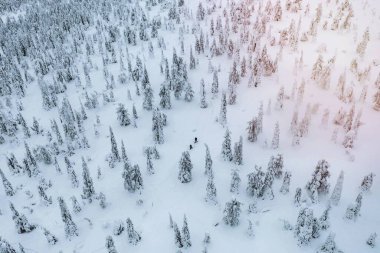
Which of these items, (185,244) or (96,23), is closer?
(185,244)

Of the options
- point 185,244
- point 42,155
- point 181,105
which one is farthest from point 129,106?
point 185,244

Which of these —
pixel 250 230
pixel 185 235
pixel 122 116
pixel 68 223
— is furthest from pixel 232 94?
pixel 68 223

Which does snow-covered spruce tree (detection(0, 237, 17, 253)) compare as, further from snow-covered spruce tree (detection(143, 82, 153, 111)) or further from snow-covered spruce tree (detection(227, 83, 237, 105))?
snow-covered spruce tree (detection(227, 83, 237, 105))

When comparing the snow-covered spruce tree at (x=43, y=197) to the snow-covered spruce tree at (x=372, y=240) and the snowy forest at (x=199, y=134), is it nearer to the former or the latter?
the snowy forest at (x=199, y=134)

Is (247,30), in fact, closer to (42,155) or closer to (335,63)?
(335,63)

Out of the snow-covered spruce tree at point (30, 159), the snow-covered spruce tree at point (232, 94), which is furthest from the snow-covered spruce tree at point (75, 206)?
the snow-covered spruce tree at point (232, 94)

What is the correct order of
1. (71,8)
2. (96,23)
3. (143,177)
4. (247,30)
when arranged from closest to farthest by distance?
(143,177), (247,30), (96,23), (71,8)

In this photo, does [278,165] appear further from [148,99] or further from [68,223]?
[68,223]

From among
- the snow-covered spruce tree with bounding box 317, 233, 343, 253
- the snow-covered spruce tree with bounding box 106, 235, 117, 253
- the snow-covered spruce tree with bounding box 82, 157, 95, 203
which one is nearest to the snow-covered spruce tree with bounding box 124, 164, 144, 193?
the snow-covered spruce tree with bounding box 82, 157, 95, 203
